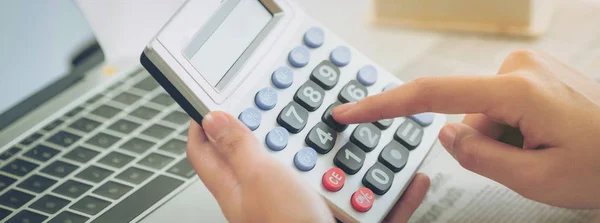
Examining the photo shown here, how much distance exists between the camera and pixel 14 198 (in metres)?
0.40

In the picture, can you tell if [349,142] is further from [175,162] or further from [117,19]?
[117,19]

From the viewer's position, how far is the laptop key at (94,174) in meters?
0.41

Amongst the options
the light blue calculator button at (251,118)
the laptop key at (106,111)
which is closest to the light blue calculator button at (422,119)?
the light blue calculator button at (251,118)

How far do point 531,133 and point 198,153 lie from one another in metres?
0.19

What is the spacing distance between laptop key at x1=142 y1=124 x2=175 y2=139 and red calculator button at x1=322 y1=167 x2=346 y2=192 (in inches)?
5.4

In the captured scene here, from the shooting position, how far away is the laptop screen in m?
0.44

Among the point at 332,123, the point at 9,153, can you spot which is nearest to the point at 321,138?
the point at 332,123

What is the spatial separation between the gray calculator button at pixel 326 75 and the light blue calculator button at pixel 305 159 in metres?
0.05

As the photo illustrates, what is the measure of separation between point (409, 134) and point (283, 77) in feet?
0.29

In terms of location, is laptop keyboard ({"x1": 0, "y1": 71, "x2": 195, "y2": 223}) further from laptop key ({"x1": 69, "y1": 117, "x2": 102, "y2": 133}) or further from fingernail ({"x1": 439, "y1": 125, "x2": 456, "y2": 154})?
fingernail ({"x1": 439, "y1": 125, "x2": 456, "y2": 154})

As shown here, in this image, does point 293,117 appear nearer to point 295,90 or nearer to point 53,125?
point 295,90

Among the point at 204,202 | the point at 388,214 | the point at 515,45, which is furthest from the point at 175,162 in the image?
the point at 515,45

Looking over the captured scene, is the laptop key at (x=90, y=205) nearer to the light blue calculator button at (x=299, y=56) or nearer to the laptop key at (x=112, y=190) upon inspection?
the laptop key at (x=112, y=190)

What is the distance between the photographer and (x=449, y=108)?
36 cm
